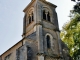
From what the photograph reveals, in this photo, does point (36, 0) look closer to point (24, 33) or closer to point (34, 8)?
point (34, 8)

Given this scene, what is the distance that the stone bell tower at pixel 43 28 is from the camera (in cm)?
2358

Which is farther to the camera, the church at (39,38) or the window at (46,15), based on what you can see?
the window at (46,15)

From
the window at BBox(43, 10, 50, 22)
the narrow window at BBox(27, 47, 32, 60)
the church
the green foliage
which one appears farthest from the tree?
the narrow window at BBox(27, 47, 32, 60)

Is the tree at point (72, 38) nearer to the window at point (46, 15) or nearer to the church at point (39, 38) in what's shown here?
the church at point (39, 38)

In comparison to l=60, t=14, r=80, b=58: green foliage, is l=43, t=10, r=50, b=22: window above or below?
above

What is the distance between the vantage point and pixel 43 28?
25.8 m

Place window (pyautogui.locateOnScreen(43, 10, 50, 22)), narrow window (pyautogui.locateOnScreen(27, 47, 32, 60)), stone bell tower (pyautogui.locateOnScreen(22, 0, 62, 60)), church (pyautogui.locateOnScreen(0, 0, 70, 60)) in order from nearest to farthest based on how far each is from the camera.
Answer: narrow window (pyautogui.locateOnScreen(27, 47, 32, 60))
church (pyautogui.locateOnScreen(0, 0, 70, 60))
stone bell tower (pyautogui.locateOnScreen(22, 0, 62, 60))
window (pyautogui.locateOnScreen(43, 10, 50, 22))

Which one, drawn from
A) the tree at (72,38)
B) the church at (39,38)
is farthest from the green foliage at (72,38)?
the church at (39,38)

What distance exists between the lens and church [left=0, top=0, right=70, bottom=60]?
22656mm

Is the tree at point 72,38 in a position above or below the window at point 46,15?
below

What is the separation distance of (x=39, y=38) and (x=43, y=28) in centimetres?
235

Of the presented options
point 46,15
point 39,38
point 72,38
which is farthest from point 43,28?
point 72,38

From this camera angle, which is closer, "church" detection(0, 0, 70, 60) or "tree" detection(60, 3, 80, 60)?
"church" detection(0, 0, 70, 60)

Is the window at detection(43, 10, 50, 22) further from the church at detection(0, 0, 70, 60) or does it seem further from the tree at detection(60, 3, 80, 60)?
the tree at detection(60, 3, 80, 60)
